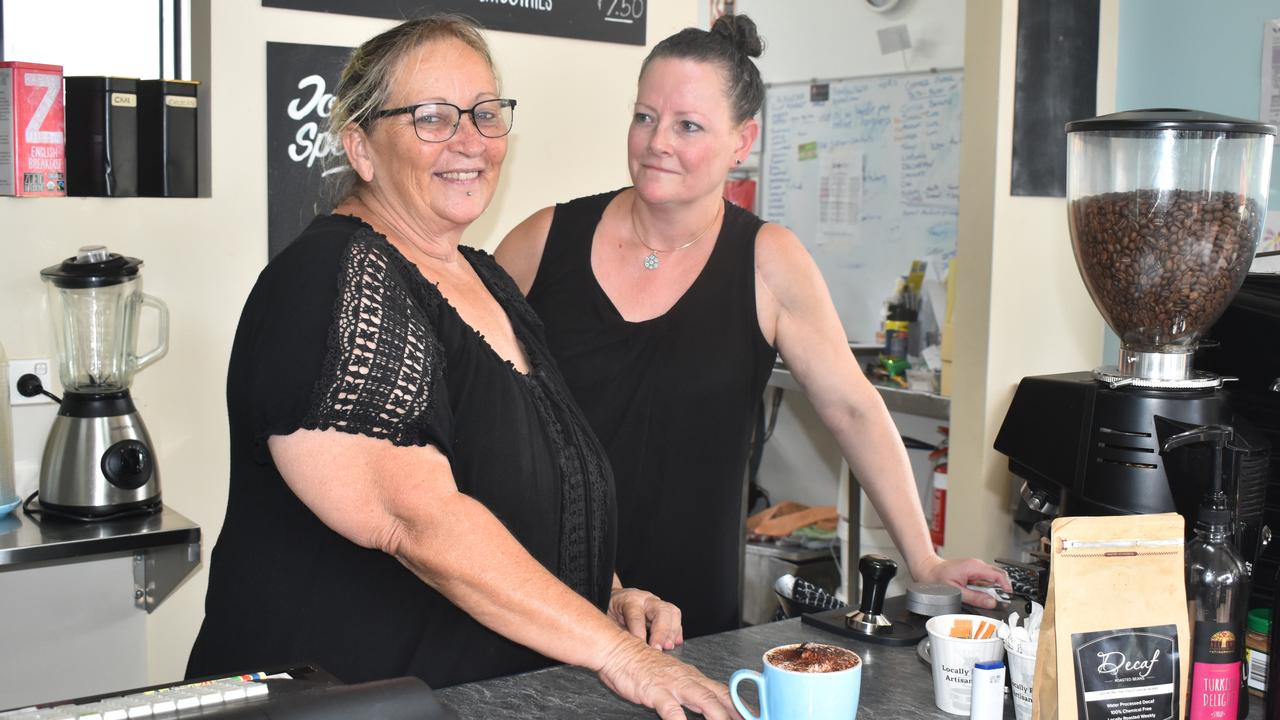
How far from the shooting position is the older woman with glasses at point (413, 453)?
1.27 meters

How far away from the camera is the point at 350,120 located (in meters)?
1.51

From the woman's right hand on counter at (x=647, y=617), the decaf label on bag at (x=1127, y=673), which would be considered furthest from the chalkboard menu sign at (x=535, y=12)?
the decaf label on bag at (x=1127, y=673)

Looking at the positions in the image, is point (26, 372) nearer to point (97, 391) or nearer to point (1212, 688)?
point (97, 391)

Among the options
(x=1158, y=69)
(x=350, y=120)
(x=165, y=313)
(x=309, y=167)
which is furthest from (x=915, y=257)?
(x=350, y=120)

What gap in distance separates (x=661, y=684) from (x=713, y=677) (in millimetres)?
161

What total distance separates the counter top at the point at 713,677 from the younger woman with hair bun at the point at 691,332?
0.46 metres

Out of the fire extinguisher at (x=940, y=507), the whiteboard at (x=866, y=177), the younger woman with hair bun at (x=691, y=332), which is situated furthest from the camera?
the whiteboard at (x=866, y=177)

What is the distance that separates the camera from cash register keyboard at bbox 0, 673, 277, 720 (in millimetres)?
901

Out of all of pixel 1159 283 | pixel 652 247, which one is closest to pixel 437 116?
pixel 652 247

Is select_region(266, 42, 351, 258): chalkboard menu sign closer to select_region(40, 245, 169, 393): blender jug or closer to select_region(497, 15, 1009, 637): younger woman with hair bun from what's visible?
select_region(40, 245, 169, 393): blender jug

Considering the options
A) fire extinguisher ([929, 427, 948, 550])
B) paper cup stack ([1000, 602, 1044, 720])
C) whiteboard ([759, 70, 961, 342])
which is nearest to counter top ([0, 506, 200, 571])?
paper cup stack ([1000, 602, 1044, 720])

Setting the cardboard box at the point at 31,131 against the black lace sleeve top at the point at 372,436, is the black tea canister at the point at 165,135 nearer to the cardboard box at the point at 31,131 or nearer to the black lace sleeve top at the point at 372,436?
the cardboard box at the point at 31,131

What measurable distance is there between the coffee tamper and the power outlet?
171cm

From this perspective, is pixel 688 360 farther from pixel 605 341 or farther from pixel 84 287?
pixel 84 287
